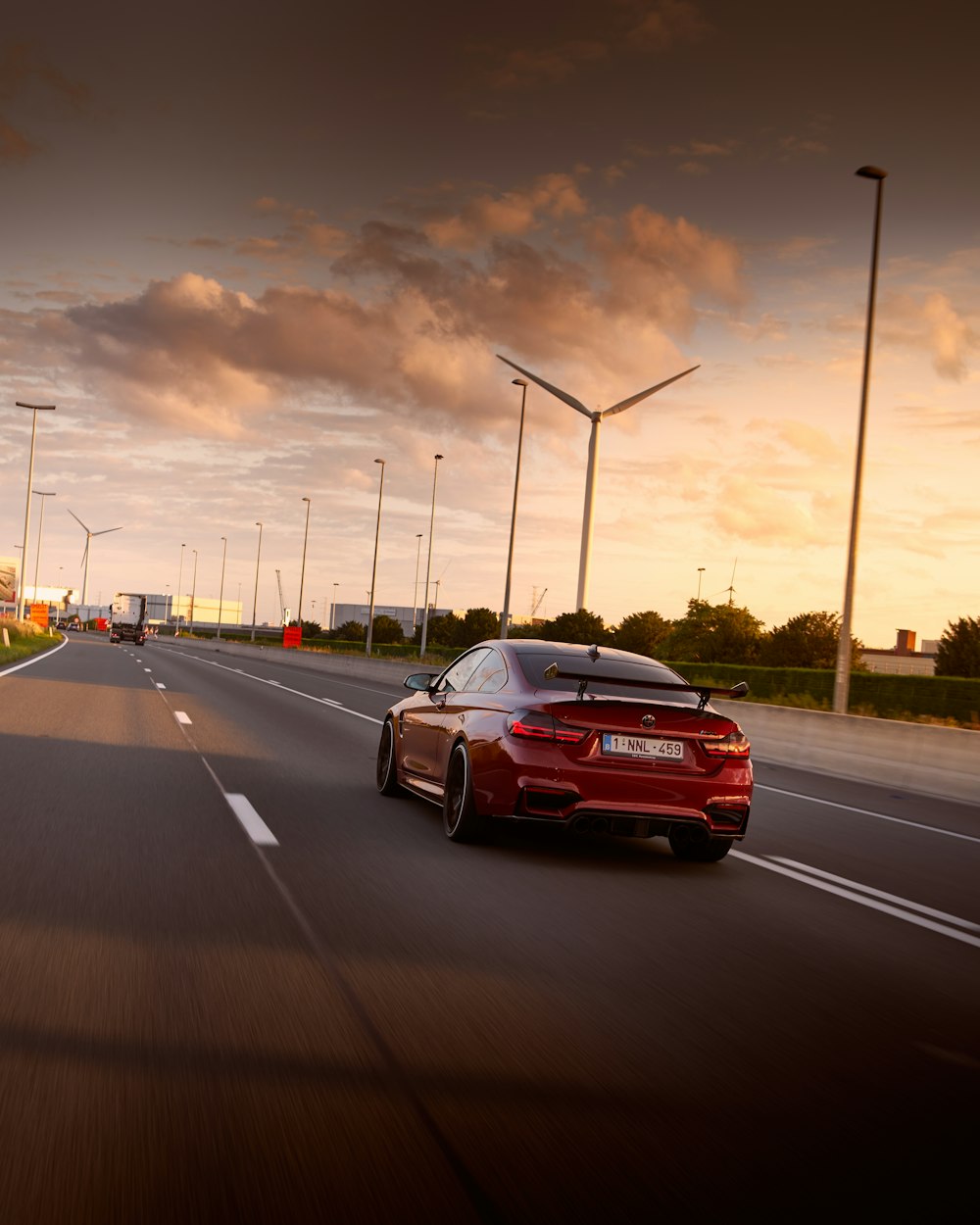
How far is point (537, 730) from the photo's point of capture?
26.1ft

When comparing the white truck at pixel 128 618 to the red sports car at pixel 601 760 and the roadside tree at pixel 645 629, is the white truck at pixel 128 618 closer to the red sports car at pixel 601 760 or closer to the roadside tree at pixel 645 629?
the roadside tree at pixel 645 629

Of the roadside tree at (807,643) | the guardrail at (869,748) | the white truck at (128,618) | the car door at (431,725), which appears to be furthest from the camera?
the white truck at (128,618)

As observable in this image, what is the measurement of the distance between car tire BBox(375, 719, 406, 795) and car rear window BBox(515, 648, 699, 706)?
7.33ft

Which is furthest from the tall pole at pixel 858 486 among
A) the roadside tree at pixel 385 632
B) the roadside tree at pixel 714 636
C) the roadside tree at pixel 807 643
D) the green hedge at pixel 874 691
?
the roadside tree at pixel 385 632

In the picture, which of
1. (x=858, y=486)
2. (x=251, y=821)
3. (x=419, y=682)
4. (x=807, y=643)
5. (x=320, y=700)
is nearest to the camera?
(x=251, y=821)

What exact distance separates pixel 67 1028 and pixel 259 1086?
86 centimetres

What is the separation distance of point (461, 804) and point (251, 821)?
5.15 feet

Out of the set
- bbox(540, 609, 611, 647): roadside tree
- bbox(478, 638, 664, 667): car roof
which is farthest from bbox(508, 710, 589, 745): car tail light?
bbox(540, 609, 611, 647): roadside tree

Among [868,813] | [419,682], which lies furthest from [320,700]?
[419,682]

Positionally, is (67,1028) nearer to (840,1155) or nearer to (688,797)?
(840,1155)

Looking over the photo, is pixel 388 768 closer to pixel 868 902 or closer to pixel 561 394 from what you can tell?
pixel 868 902

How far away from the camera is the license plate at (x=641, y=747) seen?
7.91 meters

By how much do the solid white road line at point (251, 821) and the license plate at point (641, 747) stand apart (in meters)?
2.17

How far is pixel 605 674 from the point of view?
8734 millimetres
